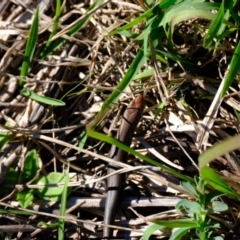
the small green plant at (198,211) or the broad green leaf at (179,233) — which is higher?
the small green plant at (198,211)

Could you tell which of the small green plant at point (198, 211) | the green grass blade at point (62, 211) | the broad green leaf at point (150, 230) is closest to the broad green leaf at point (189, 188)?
the small green plant at point (198, 211)

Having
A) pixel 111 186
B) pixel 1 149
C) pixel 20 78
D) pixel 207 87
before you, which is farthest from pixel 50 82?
pixel 207 87

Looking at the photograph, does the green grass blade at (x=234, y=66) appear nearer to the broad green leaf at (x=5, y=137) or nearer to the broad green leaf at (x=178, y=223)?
the broad green leaf at (x=178, y=223)

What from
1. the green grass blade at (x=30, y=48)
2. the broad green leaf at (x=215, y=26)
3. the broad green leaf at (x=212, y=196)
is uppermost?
the broad green leaf at (x=215, y=26)

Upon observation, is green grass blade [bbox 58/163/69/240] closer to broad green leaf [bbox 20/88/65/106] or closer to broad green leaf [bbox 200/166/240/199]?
broad green leaf [bbox 20/88/65/106]

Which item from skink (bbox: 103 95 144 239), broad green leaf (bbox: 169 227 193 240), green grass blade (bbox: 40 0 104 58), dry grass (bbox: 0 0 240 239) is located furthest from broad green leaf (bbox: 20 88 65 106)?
broad green leaf (bbox: 169 227 193 240)

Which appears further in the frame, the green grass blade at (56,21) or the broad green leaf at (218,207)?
the green grass blade at (56,21)

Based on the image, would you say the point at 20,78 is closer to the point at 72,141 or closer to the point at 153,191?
the point at 72,141
